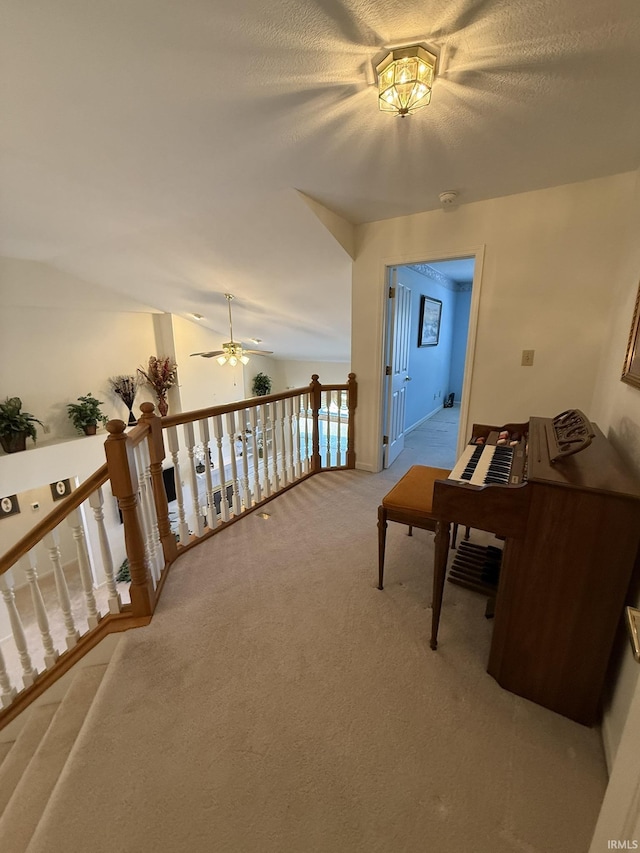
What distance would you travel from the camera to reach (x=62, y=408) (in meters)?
5.35

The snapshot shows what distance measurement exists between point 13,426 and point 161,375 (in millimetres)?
2333

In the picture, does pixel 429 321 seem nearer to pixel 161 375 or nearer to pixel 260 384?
pixel 260 384

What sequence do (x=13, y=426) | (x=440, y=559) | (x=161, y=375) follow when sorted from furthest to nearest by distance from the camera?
1. (x=161, y=375)
2. (x=13, y=426)
3. (x=440, y=559)

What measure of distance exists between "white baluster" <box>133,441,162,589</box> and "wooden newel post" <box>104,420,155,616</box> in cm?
7

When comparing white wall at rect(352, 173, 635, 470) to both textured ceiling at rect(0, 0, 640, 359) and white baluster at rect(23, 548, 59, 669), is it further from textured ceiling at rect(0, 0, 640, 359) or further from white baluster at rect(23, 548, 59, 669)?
white baluster at rect(23, 548, 59, 669)

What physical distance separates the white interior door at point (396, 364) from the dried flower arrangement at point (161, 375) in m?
4.60

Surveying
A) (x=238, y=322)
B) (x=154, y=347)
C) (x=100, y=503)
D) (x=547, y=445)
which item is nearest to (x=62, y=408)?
(x=154, y=347)

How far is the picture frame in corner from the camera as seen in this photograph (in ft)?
4.65

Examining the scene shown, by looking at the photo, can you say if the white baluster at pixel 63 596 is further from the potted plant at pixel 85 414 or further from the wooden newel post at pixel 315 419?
the potted plant at pixel 85 414

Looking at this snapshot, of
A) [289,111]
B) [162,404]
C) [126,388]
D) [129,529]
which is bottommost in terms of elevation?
[162,404]

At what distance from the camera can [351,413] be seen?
3373 mm

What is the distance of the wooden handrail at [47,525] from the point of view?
1.38m

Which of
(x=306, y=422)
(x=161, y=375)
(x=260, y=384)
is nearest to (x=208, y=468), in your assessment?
(x=306, y=422)

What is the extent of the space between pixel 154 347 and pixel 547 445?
6.63 m
